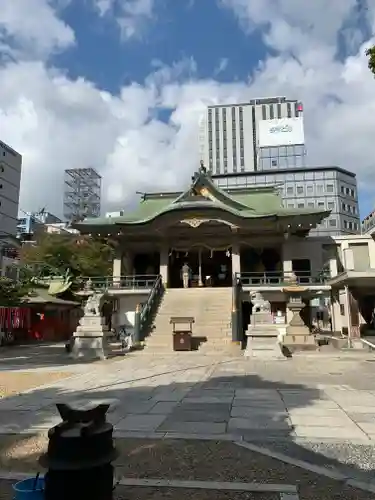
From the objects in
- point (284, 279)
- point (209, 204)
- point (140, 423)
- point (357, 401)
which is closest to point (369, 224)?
point (284, 279)

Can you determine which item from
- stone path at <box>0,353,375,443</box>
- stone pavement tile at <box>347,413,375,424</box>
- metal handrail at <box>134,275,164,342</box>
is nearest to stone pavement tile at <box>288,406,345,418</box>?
stone path at <box>0,353,375,443</box>

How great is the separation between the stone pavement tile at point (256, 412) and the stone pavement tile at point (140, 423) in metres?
1.16

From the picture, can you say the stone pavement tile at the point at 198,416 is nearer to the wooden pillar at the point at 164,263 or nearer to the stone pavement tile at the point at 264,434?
the stone pavement tile at the point at 264,434

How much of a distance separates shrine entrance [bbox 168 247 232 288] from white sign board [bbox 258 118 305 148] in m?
44.2

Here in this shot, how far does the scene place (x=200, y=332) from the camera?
19297 mm

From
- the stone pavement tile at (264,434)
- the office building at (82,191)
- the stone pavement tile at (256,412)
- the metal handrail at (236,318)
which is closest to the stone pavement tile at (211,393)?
the stone pavement tile at (256,412)

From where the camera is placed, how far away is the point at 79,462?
2.34m

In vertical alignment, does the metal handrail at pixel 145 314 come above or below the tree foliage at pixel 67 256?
below

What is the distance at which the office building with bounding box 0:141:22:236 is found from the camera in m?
56.2

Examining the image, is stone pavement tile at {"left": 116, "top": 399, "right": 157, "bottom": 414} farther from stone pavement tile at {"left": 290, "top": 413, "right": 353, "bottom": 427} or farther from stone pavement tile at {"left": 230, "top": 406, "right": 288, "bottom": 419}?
stone pavement tile at {"left": 290, "top": 413, "right": 353, "bottom": 427}

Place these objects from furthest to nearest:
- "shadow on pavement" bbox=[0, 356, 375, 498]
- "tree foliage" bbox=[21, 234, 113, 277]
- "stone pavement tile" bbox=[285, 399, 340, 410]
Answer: "tree foliage" bbox=[21, 234, 113, 277] < "stone pavement tile" bbox=[285, 399, 340, 410] < "shadow on pavement" bbox=[0, 356, 375, 498]

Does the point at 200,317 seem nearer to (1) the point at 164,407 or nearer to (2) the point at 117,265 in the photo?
(2) the point at 117,265

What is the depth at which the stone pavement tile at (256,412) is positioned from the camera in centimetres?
622

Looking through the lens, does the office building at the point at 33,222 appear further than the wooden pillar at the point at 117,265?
Yes
